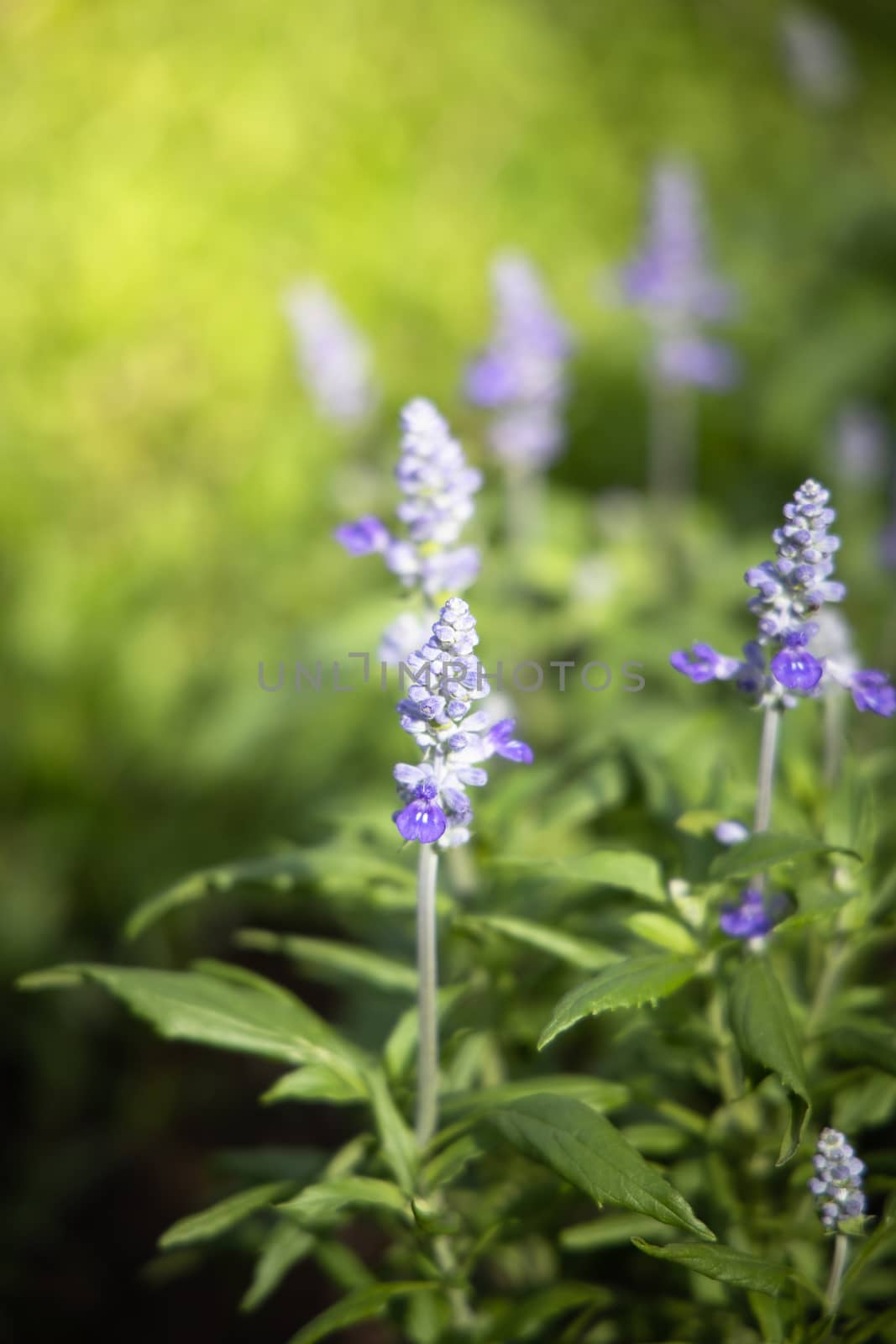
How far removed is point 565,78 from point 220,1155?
761 cm

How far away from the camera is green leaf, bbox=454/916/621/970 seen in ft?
6.45

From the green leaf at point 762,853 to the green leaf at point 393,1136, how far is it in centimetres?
68

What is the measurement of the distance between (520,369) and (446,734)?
2.37 meters

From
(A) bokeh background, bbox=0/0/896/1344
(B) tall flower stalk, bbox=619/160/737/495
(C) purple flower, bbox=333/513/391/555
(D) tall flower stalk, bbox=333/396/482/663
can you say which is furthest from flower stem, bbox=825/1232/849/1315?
(B) tall flower stalk, bbox=619/160/737/495

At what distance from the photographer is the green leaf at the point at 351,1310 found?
1.70m

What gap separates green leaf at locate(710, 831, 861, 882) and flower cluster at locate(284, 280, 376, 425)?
2.75 metres

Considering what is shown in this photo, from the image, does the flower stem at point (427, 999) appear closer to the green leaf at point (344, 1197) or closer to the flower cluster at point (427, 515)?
the green leaf at point (344, 1197)

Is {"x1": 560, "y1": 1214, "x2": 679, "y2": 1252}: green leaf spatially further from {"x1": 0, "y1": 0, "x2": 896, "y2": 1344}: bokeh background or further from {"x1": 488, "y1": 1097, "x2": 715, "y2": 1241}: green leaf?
{"x1": 0, "y1": 0, "x2": 896, "y2": 1344}: bokeh background

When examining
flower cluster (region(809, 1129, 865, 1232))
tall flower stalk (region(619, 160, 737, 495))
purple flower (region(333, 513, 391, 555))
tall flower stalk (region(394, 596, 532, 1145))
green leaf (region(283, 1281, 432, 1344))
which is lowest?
green leaf (region(283, 1281, 432, 1344))

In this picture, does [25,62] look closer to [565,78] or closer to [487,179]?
[487,179]

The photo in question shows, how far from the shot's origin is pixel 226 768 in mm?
4289

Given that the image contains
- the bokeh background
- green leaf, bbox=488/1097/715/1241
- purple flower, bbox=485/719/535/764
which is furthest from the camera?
the bokeh background

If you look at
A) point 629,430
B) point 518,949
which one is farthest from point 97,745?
point 629,430

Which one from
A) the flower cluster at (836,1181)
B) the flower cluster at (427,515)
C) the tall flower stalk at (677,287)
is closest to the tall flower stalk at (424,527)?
the flower cluster at (427,515)
